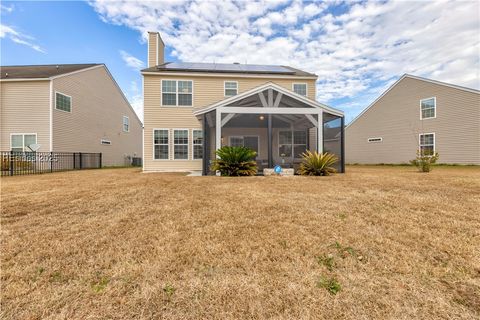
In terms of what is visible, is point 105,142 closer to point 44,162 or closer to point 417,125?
point 44,162

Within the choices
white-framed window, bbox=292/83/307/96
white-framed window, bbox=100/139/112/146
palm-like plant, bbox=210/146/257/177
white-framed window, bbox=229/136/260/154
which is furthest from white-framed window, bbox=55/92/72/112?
white-framed window, bbox=292/83/307/96

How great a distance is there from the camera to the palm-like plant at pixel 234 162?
8.73m

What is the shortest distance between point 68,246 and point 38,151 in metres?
15.1

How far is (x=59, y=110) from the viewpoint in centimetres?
1387

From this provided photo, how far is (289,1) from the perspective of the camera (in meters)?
10.8

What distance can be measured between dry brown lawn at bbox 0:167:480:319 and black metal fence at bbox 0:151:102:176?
32.2ft

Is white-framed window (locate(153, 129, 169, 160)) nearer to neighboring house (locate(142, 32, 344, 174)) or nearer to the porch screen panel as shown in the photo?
neighboring house (locate(142, 32, 344, 174))

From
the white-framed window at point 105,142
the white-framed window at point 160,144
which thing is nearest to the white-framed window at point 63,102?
the white-framed window at point 105,142

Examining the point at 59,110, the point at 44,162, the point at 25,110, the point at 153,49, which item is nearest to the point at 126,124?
the point at 59,110

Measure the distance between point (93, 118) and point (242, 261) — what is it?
1963 cm

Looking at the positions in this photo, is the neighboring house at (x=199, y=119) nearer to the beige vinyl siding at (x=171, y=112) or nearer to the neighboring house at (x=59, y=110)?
the beige vinyl siding at (x=171, y=112)

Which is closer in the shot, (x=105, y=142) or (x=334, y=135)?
(x=334, y=135)

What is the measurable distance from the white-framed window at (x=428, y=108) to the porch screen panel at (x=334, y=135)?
8.95 meters

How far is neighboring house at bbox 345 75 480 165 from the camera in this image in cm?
1334
